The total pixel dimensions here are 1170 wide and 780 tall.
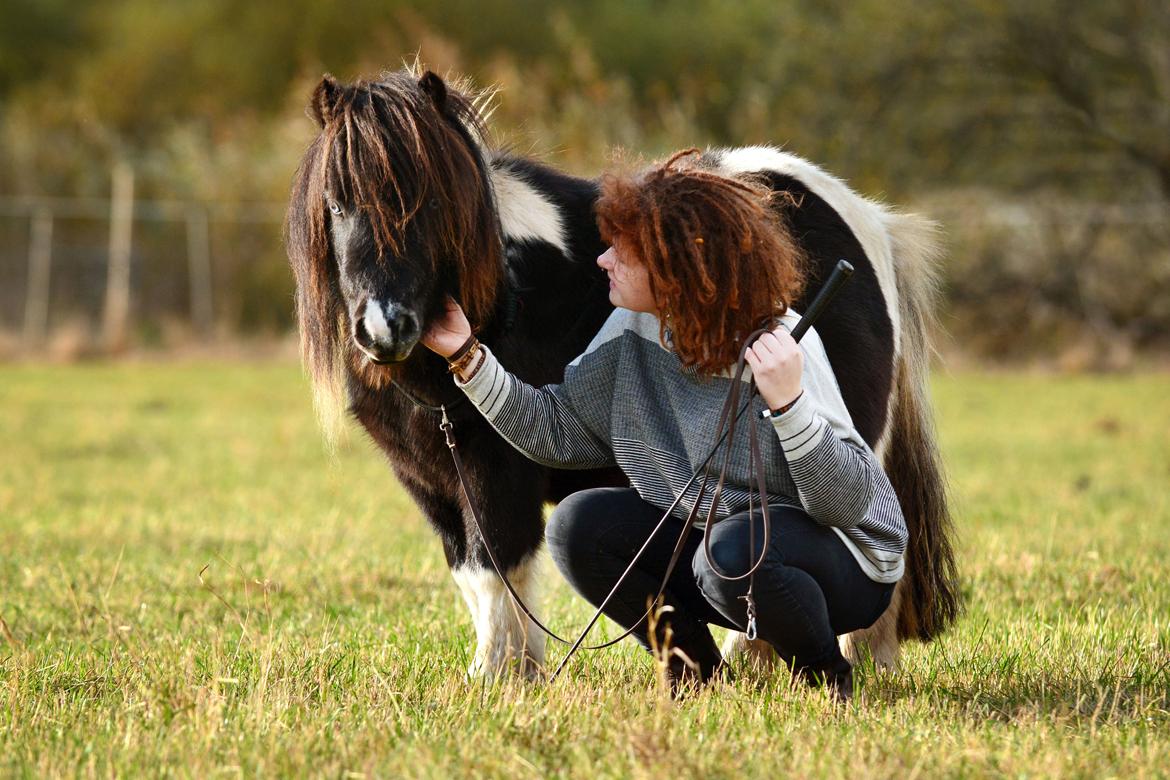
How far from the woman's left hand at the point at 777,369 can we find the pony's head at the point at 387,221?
0.77 m

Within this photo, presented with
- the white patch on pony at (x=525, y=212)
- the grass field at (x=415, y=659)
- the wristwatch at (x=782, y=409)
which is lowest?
the grass field at (x=415, y=659)

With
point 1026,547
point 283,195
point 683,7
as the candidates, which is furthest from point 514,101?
point 683,7

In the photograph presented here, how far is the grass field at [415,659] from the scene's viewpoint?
8.50 feet

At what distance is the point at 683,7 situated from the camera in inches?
1393

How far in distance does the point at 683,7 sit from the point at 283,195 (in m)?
19.4

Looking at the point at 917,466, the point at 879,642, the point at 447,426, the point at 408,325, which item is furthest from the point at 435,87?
the point at 879,642

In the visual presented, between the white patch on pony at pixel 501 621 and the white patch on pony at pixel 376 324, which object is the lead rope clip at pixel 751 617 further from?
the white patch on pony at pixel 376 324

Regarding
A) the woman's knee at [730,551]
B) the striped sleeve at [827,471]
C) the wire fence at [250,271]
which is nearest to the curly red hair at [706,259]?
the striped sleeve at [827,471]

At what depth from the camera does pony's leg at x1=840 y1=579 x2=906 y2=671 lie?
3.62 metres

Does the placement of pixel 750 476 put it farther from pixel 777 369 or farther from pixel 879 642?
pixel 879 642

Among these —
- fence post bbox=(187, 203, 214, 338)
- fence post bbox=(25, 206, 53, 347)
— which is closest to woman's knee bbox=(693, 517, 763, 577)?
fence post bbox=(25, 206, 53, 347)

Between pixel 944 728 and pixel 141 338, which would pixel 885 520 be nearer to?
pixel 944 728

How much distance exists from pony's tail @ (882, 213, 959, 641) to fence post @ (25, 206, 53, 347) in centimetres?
1556

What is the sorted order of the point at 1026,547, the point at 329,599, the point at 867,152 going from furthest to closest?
the point at 867,152
the point at 1026,547
the point at 329,599
